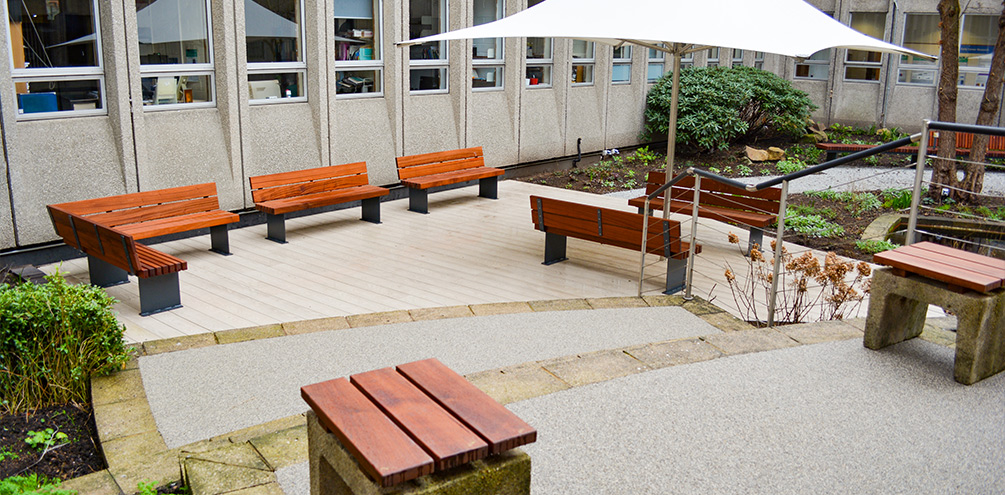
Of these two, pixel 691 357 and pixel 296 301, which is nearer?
pixel 691 357

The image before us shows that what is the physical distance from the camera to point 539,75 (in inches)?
580

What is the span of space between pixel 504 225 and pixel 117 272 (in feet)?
15.4

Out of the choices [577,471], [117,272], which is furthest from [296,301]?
[577,471]

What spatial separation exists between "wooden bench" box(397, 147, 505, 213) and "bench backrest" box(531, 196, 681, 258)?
2.91m

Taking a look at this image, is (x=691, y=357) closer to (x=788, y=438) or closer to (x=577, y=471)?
(x=788, y=438)

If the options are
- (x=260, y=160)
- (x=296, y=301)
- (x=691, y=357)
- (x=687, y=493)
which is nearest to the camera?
(x=687, y=493)

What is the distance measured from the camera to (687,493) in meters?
3.33

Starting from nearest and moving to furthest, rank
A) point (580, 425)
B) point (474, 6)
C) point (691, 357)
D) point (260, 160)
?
point (580, 425) < point (691, 357) < point (260, 160) < point (474, 6)

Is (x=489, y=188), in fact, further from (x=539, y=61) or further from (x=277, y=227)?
(x=277, y=227)

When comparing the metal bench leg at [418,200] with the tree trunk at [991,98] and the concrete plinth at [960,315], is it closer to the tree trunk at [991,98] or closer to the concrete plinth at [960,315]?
the concrete plinth at [960,315]

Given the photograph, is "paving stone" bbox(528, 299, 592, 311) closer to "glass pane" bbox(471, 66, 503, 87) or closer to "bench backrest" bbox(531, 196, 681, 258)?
"bench backrest" bbox(531, 196, 681, 258)

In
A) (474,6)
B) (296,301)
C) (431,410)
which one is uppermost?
(474,6)

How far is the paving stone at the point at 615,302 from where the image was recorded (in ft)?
22.4

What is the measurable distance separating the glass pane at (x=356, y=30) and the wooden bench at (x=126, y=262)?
4.80 metres
